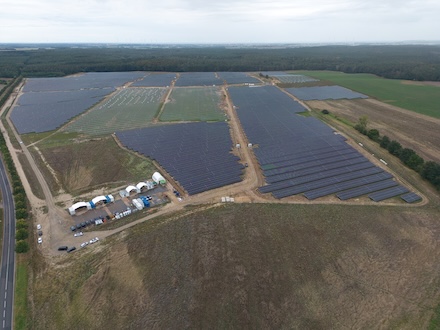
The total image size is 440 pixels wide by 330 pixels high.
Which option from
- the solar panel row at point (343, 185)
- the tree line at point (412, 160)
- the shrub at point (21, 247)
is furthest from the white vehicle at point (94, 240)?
the tree line at point (412, 160)

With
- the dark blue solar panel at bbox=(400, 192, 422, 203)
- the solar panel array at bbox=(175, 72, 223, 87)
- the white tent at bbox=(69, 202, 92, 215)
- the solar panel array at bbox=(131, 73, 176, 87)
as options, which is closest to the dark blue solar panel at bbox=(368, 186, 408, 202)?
the dark blue solar panel at bbox=(400, 192, 422, 203)

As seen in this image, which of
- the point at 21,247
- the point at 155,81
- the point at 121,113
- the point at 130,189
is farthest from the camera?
the point at 155,81

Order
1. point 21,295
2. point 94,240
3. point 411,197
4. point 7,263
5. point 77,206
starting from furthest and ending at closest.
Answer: point 411,197, point 77,206, point 94,240, point 7,263, point 21,295

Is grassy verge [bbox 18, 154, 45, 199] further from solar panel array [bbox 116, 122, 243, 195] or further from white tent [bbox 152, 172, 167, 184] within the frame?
solar panel array [bbox 116, 122, 243, 195]

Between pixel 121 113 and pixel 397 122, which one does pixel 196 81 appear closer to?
pixel 121 113

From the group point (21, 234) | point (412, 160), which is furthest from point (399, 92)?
point (21, 234)

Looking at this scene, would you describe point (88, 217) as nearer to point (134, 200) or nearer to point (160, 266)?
point (134, 200)
